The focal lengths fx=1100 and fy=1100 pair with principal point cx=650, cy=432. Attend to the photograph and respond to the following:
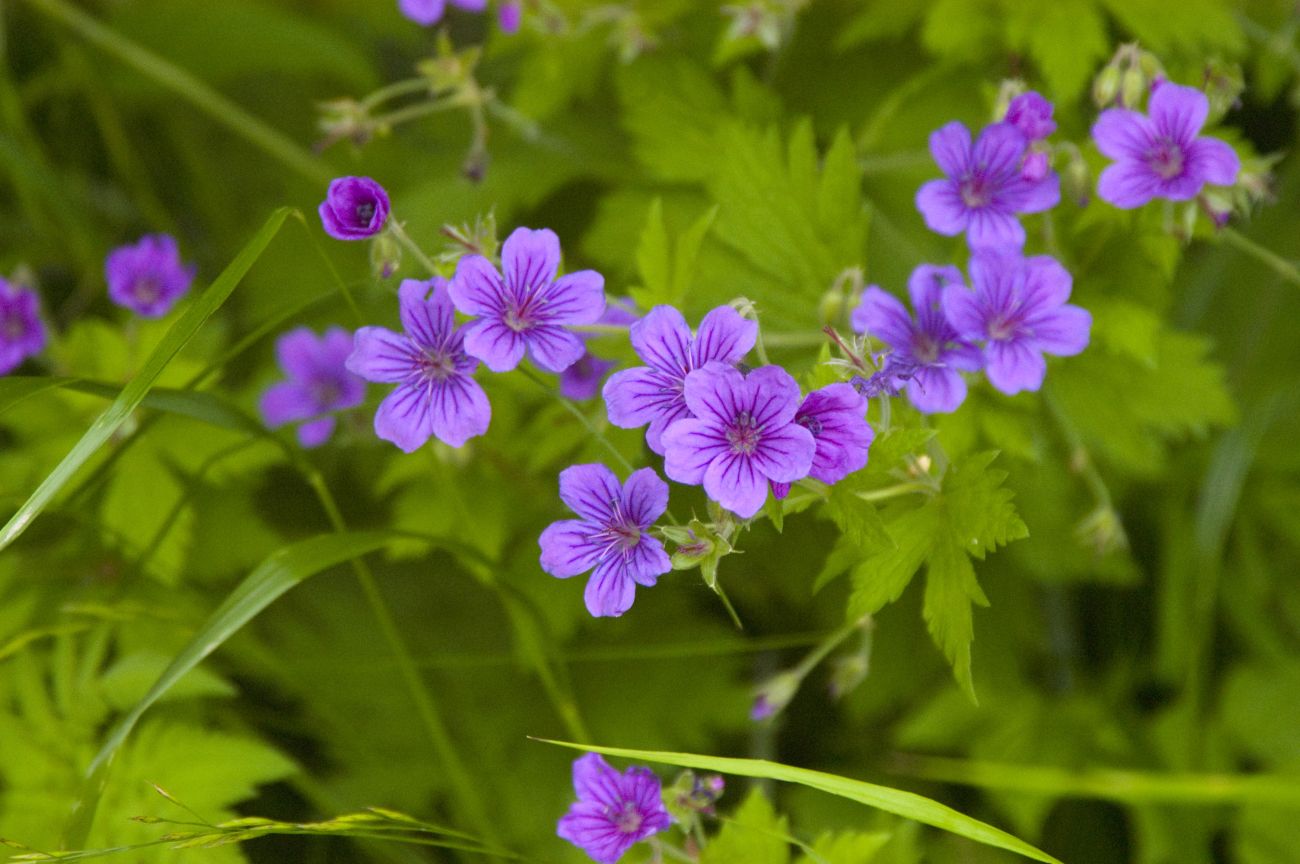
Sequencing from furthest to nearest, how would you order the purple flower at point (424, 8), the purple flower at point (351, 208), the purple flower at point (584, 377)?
the purple flower at point (424, 8) → the purple flower at point (584, 377) → the purple flower at point (351, 208)

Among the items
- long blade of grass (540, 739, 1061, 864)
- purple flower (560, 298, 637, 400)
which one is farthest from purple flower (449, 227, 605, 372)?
long blade of grass (540, 739, 1061, 864)

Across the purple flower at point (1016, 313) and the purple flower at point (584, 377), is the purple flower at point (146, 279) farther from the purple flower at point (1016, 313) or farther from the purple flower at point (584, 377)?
the purple flower at point (1016, 313)

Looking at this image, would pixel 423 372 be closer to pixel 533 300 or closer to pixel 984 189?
pixel 533 300

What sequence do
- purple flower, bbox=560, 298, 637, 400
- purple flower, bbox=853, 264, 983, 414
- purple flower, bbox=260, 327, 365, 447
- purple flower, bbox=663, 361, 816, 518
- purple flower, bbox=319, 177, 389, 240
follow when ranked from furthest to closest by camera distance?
purple flower, bbox=260, 327, 365, 447 < purple flower, bbox=560, 298, 637, 400 < purple flower, bbox=853, 264, 983, 414 < purple flower, bbox=319, 177, 389, 240 < purple flower, bbox=663, 361, 816, 518

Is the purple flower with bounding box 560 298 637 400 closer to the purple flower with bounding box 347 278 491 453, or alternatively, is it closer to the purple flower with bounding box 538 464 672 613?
the purple flower with bounding box 347 278 491 453

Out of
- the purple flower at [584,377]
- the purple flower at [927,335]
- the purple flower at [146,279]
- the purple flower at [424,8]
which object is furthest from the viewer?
the purple flower at [146,279]

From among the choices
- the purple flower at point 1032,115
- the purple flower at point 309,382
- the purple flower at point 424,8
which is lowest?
the purple flower at point 1032,115

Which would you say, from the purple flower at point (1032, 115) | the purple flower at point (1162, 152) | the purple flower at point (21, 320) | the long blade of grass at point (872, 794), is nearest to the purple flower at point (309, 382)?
the purple flower at point (21, 320)
